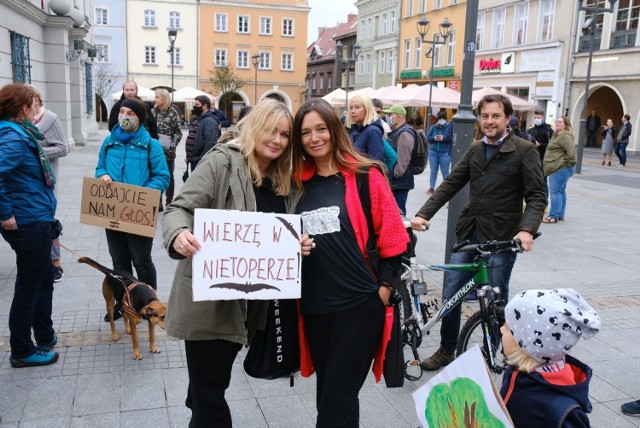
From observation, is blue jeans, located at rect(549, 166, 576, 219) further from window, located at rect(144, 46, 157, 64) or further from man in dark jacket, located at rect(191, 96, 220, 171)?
window, located at rect(144, 46, 157, 64)

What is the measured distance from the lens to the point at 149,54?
51.8 meters

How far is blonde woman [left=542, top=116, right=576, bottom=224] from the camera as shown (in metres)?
10.5

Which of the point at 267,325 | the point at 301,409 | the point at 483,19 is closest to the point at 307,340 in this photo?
the point at 267,325

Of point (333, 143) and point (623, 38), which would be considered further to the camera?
point (623, 38)

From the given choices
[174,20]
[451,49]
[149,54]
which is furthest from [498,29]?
[149,54]

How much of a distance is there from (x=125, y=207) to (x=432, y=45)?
33.3 metres

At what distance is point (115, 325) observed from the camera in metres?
5.04

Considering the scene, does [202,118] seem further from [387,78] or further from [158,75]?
[158,75]

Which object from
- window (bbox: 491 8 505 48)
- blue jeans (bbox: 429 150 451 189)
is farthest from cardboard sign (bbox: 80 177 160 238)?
window (bbox: 491 8 505 48)

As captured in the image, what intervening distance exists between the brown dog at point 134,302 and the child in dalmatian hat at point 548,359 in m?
2.73

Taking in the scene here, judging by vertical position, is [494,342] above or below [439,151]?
below

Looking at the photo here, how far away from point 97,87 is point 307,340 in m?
50.4

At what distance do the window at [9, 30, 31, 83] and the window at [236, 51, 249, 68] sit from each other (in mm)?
41664

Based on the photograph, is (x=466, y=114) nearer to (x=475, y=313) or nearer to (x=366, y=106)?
(x=366, y=106)
